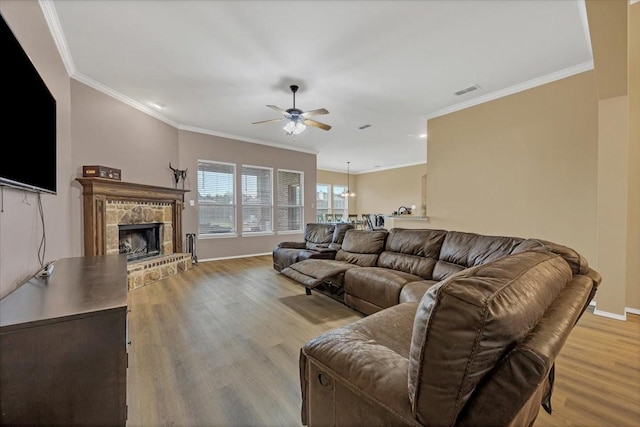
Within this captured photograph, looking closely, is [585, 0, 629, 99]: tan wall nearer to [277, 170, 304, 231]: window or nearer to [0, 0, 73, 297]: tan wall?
[0, 0, 73, 297]: tan wall

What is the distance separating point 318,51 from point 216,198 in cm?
434

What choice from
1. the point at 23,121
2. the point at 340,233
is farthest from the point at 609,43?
the point at 23,121

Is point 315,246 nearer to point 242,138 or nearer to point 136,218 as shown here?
point 136,218

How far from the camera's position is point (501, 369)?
2.29 ft

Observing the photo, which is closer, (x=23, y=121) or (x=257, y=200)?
(x=23, y=121)

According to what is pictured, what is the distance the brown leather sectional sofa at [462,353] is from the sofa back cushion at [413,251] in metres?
1.45

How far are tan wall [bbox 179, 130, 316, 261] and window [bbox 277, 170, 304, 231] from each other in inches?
5.9

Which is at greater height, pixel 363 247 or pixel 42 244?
pixel 42 244

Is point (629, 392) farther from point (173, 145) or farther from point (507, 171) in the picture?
point (173, 145)

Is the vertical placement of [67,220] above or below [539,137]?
below

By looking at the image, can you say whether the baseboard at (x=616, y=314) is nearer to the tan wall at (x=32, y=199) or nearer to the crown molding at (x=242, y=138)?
the tan wall at (x=32, y=199)

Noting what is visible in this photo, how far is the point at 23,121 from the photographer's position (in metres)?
1.56

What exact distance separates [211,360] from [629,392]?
2.86 meters

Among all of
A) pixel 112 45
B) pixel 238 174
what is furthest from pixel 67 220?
pixel 238 174
